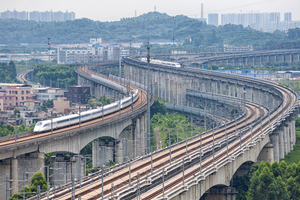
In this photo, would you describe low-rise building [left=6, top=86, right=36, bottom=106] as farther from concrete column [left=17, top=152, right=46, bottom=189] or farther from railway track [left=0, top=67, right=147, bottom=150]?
concrete column [left=17, top=152, right=46, bottom=189]

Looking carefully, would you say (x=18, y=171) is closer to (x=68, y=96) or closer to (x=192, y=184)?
(x=192, y=184)

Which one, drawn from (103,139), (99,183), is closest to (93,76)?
(103,139)

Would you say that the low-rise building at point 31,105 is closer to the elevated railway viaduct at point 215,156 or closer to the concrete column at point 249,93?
the elevated railway viaduct at point 215,156

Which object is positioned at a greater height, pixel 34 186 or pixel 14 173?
pixel 34 186

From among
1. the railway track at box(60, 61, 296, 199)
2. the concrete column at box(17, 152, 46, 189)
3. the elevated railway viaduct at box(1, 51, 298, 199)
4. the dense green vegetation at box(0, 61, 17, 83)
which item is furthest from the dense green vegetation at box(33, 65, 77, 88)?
the concrete column at box(17, 152, 46, 189)

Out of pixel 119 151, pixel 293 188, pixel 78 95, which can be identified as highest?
pixel 78 95

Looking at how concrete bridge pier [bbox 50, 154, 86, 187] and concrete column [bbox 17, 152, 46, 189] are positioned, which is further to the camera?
concrete bridge pier [bbox 50, 154, 86, 187]

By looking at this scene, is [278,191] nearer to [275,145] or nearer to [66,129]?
[275,145]

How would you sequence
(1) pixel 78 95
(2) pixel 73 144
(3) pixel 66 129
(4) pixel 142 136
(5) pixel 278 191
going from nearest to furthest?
(5) pixel 278 191
(2) pixel 73 144
(3) pixel 66 129
(4) pixel 142 136
(1) pixel 78 95

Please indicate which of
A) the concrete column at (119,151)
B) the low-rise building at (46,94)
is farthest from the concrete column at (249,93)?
the concrete column at (119,151)

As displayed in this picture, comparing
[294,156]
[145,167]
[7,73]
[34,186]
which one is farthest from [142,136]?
[7,73]
